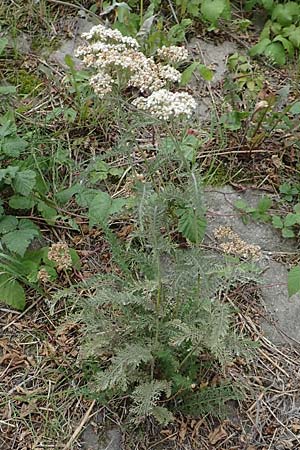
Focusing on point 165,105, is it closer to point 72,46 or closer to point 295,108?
point 295,108

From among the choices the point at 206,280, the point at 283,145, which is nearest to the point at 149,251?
the point at 206,280

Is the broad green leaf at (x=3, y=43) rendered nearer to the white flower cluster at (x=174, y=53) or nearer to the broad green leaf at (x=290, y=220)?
the white flower cluster at (x=174, y=53)

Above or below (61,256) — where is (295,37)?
above

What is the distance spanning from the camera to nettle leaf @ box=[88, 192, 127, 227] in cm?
205

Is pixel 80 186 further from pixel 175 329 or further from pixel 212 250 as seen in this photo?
pixel 175 329

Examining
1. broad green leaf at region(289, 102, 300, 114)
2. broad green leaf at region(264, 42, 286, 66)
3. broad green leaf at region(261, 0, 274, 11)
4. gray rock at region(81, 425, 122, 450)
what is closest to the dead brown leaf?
gray rock at region(81, 425, 122, 450)

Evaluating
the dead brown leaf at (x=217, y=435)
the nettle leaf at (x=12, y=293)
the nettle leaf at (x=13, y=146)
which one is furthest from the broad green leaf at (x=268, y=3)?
the dead brown leaf at (x=217, y=435)

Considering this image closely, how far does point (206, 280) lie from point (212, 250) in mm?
665

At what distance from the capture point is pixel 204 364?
6.12 feet

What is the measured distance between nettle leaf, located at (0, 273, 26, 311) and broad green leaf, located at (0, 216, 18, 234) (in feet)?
0.55

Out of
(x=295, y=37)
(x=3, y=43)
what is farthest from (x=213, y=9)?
(x=3, y=43)

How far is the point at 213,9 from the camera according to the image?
2.79m

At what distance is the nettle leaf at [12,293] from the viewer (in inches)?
79.2

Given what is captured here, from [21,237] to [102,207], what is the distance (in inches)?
11.2
